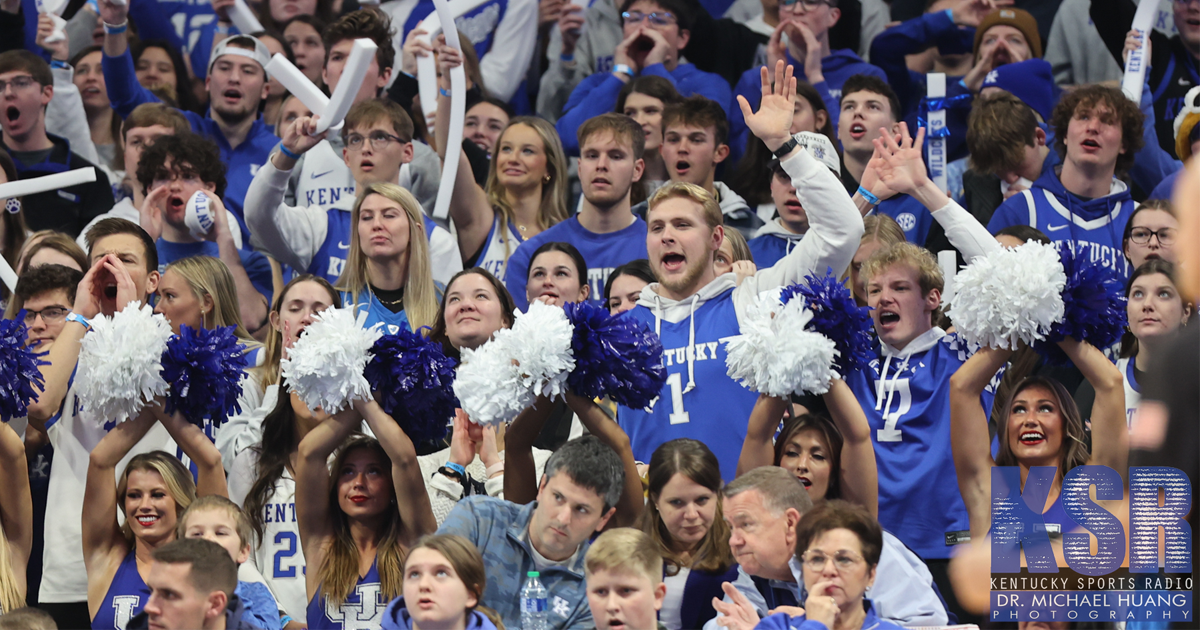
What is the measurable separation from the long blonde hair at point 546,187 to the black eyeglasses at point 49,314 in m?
2.26

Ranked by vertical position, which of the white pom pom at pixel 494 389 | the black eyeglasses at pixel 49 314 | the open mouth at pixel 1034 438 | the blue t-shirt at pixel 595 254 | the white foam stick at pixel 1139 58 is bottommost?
the open mouth at pixel 1034 438

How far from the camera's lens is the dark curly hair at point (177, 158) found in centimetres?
702

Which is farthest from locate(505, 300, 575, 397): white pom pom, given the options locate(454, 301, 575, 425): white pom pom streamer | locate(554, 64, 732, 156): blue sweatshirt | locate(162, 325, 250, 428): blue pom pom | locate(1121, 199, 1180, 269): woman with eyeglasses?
locate(554, 64, 732, 156): blue sweatshirt

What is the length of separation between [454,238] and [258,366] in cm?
138

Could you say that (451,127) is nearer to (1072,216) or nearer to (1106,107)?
(1072,216)

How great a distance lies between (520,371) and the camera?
4.66 metres

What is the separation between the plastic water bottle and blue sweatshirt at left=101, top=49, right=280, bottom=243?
4072 mm

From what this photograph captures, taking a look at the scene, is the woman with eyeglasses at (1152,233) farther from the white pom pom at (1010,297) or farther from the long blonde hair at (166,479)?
the long blonde hair at (166,479)

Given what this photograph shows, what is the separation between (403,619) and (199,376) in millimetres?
1225

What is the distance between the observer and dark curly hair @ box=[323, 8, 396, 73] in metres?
7.98

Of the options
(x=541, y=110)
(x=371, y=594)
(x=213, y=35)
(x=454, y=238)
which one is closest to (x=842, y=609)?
(x=371, y=594)

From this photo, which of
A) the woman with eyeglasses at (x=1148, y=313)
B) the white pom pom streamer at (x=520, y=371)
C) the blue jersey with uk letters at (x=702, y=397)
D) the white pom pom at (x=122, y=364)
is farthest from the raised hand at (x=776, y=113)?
the white pom pom at (x=122, y=364)

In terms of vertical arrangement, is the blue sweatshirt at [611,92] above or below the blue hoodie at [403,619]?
above

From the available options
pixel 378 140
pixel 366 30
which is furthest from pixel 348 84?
pixel 366 30
